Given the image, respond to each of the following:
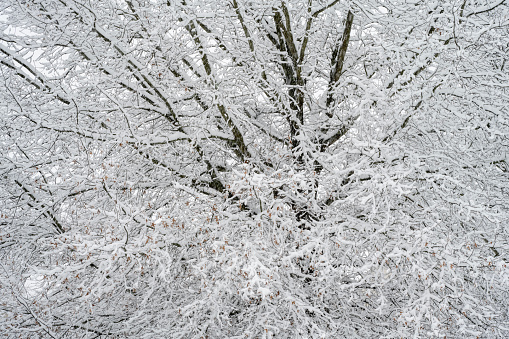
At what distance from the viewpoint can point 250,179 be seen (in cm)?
353

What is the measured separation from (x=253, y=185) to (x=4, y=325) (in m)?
3.72

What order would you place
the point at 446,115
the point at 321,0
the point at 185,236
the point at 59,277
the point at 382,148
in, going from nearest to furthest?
the point at 59,277 < the point at 382,148 < the point at 185,236 < the point at 446,115 < the point at 321,0

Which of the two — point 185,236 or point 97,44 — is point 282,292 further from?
point 97,44

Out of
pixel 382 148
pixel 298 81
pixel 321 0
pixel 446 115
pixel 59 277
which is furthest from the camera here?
pixel 298 81

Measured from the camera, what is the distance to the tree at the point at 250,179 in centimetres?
381

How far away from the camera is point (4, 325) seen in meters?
4.36

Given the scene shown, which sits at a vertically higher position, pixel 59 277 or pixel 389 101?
pixel 389 101

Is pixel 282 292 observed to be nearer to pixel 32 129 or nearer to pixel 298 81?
pixel 298 81

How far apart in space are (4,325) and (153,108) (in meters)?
3.39

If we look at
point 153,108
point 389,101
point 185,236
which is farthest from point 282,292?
point 153,108

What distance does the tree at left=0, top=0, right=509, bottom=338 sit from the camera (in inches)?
150

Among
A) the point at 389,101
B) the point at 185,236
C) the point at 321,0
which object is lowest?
the point at 185,236

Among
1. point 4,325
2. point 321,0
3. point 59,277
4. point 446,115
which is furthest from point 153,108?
point 446,115

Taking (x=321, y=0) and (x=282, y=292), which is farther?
(x=321, y=0)
